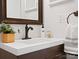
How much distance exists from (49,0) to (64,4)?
0.31 meters

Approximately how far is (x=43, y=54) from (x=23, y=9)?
0.84 metres

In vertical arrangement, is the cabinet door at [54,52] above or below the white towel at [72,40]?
below

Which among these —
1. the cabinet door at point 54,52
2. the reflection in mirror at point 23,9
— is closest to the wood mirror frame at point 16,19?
the reflection in mirror at point 23,9

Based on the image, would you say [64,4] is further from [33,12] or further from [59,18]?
[33,12]

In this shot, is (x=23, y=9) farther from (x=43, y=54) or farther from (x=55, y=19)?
(x=43, y=54)

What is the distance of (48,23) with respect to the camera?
1973 millimetres

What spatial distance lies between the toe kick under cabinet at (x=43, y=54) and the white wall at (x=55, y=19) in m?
0.36

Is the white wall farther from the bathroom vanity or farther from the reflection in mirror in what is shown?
the bathroom vanity

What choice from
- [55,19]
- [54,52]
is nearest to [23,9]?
[55,19]

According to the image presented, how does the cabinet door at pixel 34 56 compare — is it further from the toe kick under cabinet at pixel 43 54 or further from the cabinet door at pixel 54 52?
the cabinet door at pixel 54 52

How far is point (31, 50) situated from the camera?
1021mm

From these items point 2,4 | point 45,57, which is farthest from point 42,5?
point 45,57

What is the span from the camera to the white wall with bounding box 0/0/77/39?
167 cm

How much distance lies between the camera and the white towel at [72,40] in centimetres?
134
